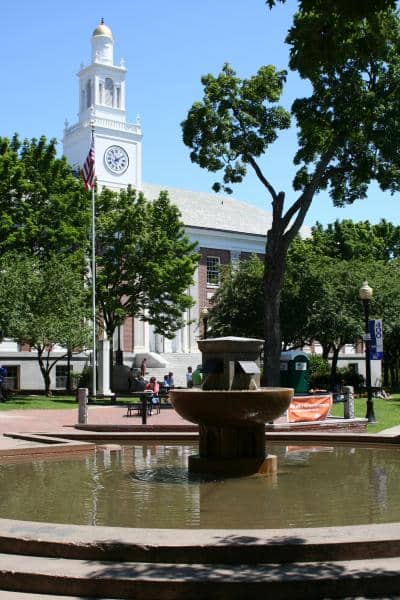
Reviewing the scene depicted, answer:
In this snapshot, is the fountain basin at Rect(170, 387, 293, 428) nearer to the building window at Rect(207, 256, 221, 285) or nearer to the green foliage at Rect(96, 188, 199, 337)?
the green foliage at Rect(96, 188, 199, 337)

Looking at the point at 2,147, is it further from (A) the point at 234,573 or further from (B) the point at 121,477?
(A) the point at 234,573

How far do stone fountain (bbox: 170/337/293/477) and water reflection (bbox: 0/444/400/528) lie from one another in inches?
12.7

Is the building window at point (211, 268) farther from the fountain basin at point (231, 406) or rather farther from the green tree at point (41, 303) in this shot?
the fountain basin at point (231, 406)

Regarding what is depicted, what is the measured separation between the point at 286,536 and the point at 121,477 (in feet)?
16.3

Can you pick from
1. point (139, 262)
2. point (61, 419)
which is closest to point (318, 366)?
point (139, 262)

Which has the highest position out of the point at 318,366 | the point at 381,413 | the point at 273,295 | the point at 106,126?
the point at 106,126

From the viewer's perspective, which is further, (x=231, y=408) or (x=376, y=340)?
(x=376, y=340)

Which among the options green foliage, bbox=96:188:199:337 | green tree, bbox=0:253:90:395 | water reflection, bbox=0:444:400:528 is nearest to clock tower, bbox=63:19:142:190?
green foliage, bbox=96:188:199:337

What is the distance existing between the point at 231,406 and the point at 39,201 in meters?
32.9

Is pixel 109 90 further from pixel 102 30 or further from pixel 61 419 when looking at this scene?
pixel 61 419

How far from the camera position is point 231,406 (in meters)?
→ 10.3

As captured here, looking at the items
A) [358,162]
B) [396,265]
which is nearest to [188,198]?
[396,265]

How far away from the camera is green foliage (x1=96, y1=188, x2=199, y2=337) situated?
144ft

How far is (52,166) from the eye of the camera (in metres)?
41.6
